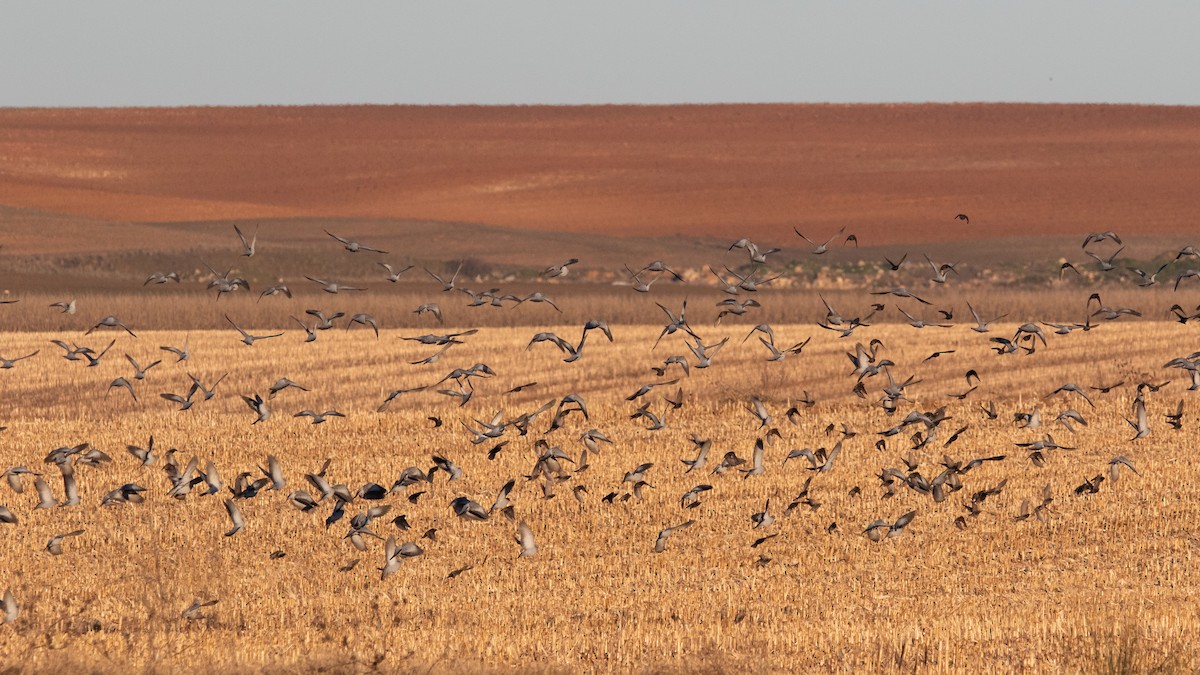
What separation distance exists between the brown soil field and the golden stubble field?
2101 inches

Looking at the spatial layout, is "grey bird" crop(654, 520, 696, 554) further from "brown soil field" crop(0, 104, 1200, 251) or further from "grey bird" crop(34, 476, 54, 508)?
"brown soil field" crop(0, 104, 1200, 251)

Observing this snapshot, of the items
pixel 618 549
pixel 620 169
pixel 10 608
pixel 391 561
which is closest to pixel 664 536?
pixel 618 549

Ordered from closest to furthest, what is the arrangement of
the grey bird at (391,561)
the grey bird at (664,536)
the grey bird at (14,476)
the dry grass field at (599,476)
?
the dry grass field at (599,476) < the grey bird at (391,561) < the grey bird at (664,536) < the grey bird at (14,476)

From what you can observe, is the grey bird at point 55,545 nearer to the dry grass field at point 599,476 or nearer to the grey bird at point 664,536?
the dry grass field at point 599,476

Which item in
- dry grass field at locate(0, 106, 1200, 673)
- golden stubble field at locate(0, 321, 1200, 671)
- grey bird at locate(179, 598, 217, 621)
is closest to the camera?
golden stubble field at locate(0, 321, 1200, 671)

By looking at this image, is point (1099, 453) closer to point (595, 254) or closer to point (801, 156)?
point (595, 254)

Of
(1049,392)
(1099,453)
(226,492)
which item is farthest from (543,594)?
(1049,392)

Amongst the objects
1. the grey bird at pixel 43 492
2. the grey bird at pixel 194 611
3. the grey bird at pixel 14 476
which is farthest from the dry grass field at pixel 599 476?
the grey bird at pixel 14 476

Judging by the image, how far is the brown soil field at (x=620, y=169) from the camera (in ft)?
305

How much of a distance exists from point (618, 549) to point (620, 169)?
304 ft

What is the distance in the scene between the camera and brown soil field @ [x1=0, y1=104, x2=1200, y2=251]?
3654 inches

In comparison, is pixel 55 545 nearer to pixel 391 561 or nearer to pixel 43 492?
pixel 43 492

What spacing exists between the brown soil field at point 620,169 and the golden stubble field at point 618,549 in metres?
53.4

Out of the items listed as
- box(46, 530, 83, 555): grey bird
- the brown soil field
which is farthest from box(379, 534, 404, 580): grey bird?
the brown soil field
